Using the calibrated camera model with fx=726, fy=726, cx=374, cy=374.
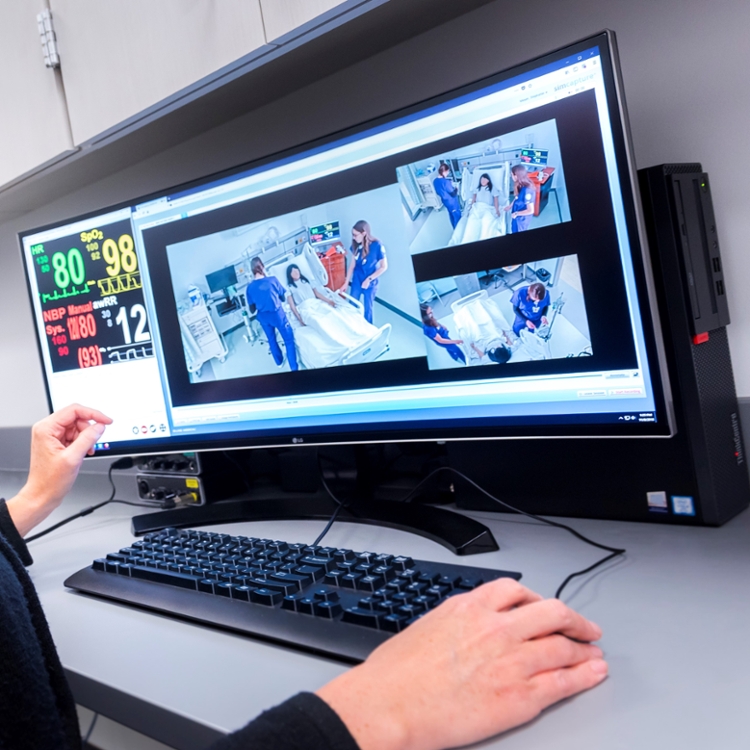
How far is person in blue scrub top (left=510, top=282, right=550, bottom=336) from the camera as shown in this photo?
0.76 m

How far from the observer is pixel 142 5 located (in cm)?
97

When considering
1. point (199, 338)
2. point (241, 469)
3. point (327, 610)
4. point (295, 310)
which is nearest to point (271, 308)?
point (295, 310)

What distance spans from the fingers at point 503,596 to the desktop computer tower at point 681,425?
0.32 metres

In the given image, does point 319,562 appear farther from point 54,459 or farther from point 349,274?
point 54,459

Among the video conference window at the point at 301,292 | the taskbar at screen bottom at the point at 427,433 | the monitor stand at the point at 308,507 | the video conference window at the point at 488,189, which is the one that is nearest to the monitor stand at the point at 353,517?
the monitor stand at the point at 308,507

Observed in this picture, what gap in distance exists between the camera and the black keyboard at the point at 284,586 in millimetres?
580

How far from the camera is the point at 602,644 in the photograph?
1.78 feet

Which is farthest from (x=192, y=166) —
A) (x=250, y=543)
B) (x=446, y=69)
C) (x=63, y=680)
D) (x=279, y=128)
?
(x=63, y=680)

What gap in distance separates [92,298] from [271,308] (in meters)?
0.36

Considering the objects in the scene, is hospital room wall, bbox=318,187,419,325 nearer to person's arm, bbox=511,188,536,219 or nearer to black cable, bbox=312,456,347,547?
person's arm, bbox=511,188,536,219

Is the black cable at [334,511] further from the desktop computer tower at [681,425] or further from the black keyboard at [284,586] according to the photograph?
the desktop computer tower at [681,425]

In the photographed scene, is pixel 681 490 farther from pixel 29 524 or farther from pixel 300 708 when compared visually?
pixel 29 524

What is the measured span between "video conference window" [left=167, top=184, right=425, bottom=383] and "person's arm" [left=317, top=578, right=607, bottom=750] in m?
0.41

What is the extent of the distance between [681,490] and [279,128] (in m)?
0.85
